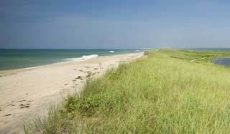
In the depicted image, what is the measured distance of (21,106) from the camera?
11.7 m

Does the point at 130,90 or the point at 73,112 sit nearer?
the point at 73,112

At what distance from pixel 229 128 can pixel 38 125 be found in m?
4.02

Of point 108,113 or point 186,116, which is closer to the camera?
point 186,116

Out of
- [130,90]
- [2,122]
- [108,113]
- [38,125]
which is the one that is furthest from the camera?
[130,90]

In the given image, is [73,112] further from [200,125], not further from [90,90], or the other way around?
[200,125]

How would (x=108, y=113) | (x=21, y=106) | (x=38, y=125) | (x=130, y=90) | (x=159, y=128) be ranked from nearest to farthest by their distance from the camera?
(x=159, y=128) → (x=38, y=125) → (x=108, y=113) → (x=130, y=90) → (x=21, y=106)

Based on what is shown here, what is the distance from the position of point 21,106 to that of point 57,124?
515 cm

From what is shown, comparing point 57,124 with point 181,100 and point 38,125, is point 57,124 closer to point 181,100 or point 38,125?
point 38,125

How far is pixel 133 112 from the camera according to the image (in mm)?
7684

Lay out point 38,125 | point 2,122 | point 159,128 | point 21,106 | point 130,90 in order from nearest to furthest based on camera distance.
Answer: point 159,128 → point 38,125 → point 2,122 → point 130,90 → point 21,106

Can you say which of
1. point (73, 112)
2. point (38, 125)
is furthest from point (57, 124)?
point (73, 112)

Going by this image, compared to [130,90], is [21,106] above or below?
below

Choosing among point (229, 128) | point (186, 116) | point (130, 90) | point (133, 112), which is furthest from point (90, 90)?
point (229, 128)

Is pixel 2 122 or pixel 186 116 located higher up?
pixel 186 116
